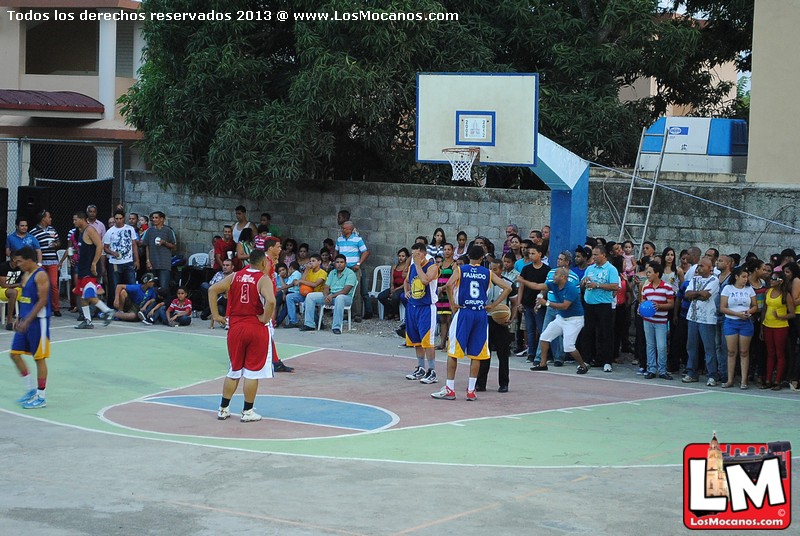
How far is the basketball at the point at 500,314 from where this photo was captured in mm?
14703

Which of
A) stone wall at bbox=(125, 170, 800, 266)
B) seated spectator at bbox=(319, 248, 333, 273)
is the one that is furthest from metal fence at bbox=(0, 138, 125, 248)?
seated spectator at bbox=(319, 248, 333, 273)

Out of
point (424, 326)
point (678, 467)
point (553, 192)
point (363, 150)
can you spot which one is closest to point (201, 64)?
point (363, 150)

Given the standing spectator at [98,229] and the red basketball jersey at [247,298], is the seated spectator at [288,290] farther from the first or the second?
the red basketball jersey at [247,298]

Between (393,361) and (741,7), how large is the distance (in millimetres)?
12276

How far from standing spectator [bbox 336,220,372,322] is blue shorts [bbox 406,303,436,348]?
5.51m

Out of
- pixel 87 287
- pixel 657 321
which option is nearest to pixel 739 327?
pixel 657 321

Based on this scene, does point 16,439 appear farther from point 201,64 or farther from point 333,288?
point 201,64

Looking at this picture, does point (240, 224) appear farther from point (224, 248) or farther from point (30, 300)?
point (30, 300)

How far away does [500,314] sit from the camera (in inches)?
580

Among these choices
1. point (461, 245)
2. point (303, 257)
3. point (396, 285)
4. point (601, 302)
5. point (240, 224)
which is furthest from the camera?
point (240, 224)

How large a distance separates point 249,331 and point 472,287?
3086mm

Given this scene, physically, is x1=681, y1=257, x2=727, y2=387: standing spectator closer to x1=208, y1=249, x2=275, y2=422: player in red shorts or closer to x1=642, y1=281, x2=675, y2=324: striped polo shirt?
x1=642, y1=281, x2=675, y2=324: striped polo shirt

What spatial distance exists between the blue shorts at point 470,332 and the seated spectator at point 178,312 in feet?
24.8

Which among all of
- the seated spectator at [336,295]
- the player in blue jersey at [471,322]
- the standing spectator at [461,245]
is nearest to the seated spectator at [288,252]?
the seated spectator at [336,295]
